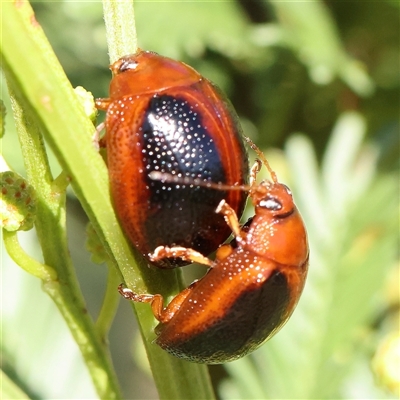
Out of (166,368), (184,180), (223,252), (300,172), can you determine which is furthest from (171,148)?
(300,172)

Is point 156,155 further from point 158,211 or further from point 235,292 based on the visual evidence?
point 235,292

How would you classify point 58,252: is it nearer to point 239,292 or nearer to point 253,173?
point 239,292

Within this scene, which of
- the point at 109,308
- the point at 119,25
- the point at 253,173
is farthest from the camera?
the point at 253,173

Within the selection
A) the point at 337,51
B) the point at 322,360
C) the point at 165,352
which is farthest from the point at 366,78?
the point at 165,352

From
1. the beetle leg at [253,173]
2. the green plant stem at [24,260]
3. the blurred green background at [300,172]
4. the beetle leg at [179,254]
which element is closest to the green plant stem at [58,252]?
the green plant stem at [24,260]

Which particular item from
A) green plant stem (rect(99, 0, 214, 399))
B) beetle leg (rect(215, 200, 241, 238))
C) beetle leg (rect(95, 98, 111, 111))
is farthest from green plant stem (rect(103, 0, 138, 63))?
beetle leg (rect(215, 200, 241, 238))

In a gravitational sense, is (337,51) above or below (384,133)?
above
